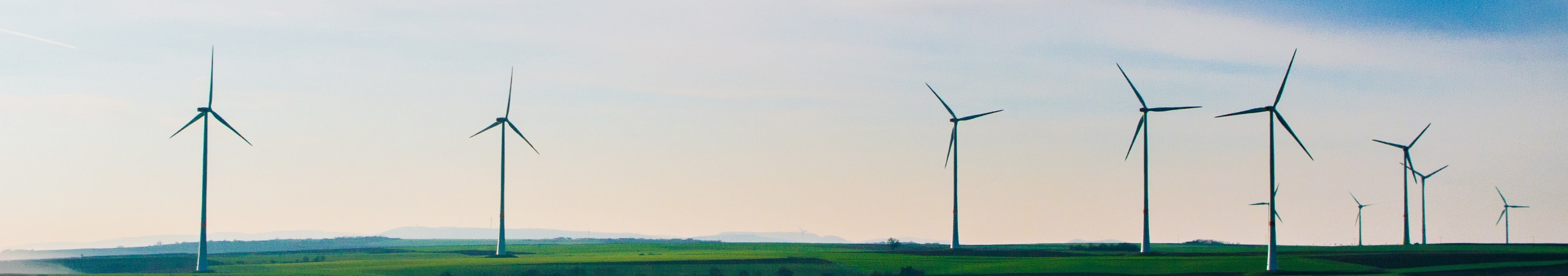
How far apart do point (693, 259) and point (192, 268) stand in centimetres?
4030

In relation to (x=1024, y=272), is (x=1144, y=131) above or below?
above

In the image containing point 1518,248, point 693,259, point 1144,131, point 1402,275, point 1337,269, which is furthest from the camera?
point 1518,248

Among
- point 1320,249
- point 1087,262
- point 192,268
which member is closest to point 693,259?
point 1087,262

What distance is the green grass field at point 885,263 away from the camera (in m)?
97.9

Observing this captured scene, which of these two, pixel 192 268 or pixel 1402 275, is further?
pixel 192 268

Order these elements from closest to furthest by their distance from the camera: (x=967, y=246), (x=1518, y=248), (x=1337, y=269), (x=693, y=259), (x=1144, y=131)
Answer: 1. (x=1337, y=269)
2. (x=693, y=259)
3. (x=1144, y=131)
4. (x=1518, y=248)
5. (x=967, y=246)

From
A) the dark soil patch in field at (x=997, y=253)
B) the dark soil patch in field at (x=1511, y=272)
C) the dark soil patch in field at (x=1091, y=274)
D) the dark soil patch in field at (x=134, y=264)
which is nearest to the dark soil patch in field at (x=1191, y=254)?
the dark soil patch in field at (x=997, y=253)

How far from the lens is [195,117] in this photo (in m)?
114

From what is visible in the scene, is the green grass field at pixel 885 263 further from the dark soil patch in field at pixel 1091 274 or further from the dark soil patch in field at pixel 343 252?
the dark soil patch in field at pixel 343 252

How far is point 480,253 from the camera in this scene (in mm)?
156875

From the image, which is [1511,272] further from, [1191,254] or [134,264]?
[134,264]

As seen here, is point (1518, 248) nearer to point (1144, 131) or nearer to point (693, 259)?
point (1144, 131)

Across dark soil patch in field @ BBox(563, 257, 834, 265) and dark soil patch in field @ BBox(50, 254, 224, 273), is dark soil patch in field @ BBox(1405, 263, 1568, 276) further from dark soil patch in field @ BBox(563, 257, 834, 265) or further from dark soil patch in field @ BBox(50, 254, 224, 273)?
dark soil patch in field @ BBox(50, 254, 224, 273)

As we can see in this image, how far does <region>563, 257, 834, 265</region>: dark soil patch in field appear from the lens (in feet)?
362
